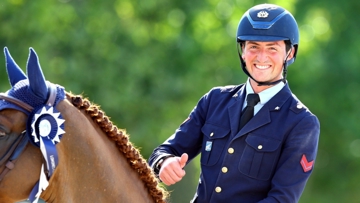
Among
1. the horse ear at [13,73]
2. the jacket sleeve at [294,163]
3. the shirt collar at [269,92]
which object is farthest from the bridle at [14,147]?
the shirt collar at [269,92]

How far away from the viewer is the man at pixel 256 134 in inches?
179

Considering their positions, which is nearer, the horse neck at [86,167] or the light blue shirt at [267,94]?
the horse neck at [86,167]

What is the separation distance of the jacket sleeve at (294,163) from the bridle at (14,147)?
5.07 feet

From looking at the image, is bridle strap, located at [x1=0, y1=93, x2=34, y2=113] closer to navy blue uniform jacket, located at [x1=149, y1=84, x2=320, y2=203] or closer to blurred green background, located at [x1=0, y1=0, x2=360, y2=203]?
navy blue uniform jacket, located at [x1=149, y1=84, x2=320, y2=203]

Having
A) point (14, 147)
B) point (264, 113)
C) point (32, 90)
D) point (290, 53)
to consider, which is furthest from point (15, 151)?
point (290, 53)

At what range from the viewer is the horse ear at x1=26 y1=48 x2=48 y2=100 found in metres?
3.85

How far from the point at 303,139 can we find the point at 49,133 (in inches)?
64.0

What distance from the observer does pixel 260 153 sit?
4621mm

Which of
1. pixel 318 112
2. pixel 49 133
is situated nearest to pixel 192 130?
pixel 49 133

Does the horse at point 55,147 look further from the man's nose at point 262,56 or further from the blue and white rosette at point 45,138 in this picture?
the man's nose at point 262,56

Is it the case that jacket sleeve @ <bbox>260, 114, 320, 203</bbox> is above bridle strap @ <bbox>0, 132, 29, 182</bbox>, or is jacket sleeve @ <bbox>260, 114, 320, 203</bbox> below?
below

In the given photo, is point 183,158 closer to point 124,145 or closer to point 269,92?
point 124,145

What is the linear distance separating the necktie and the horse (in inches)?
35.1

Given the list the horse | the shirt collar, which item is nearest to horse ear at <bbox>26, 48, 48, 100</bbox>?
the horse
